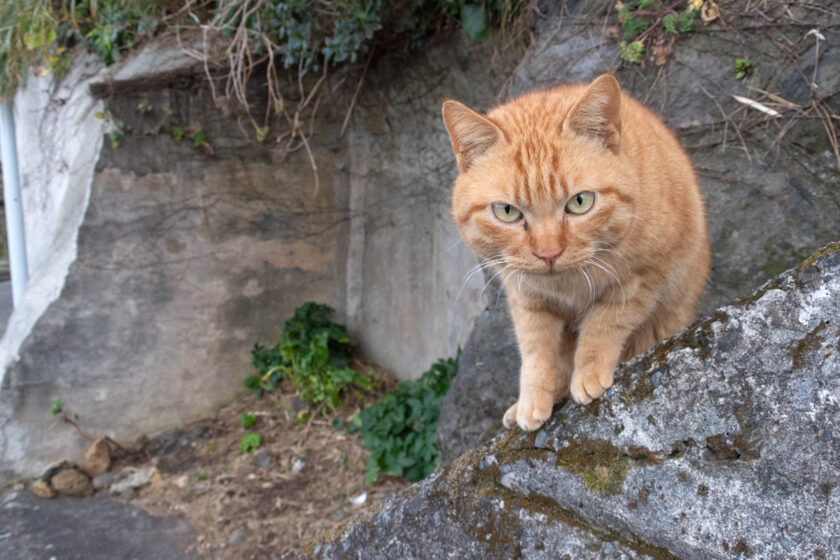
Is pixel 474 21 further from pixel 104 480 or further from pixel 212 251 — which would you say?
pixel 104 480

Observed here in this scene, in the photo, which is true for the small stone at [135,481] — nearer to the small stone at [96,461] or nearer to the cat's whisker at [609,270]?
the small stone at [96,461]

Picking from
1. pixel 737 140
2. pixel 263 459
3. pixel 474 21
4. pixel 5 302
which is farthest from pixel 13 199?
pixel 737 140

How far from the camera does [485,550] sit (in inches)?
52.1

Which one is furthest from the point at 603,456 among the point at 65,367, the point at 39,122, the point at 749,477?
the point at 39,122

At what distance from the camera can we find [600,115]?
67.5 inches

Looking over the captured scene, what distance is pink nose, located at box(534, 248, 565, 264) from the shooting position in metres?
1.64

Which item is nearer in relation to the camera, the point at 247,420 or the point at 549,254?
the point at 549,254

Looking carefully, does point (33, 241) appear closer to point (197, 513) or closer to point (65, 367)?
point (65, 367)

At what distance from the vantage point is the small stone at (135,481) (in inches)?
168

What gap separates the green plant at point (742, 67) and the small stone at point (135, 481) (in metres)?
4.40

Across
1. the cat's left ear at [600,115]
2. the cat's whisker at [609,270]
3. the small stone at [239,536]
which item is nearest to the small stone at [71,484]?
the small stone at [239,536]

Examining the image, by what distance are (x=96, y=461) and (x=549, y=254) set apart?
13.5ft

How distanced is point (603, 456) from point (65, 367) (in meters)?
4.48

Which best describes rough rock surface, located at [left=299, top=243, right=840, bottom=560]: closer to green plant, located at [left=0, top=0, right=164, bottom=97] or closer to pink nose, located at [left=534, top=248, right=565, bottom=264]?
pink nose, located at [left=534, top=248, right=565, bottom=264]
